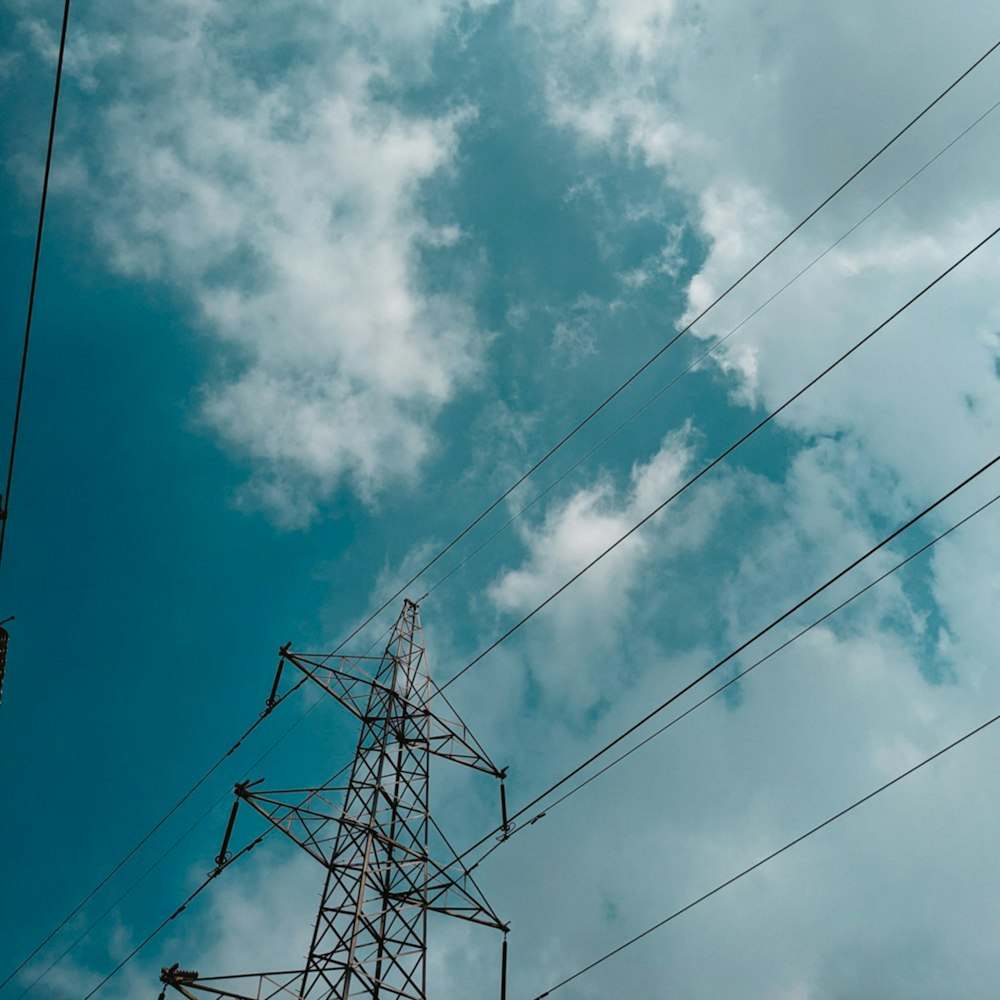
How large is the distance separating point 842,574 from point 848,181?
648 cm

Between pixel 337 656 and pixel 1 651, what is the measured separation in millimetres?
14671

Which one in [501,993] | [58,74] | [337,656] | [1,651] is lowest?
[501,993]

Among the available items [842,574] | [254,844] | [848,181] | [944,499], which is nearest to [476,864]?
[254,844]

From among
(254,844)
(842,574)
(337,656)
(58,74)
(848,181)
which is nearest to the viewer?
(58,74)

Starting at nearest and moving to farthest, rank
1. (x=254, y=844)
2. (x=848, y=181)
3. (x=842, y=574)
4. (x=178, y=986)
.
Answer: (x=842, y=574), (x=848, y=181), (x=178, y=986), (x=254, y=844)

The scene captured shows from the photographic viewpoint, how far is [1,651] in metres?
27.7

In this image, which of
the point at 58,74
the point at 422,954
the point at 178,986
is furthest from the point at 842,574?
the point at 178,986

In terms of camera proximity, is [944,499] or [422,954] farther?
[422,954]

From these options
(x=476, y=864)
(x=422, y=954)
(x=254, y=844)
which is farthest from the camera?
(x=254, y=844)

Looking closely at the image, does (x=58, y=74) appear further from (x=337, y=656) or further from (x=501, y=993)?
(x=501, y=993)

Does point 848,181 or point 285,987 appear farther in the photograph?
point 285,987

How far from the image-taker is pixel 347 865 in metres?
16.8

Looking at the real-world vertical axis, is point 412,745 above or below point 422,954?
above

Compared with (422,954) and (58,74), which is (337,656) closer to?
(422,954)
